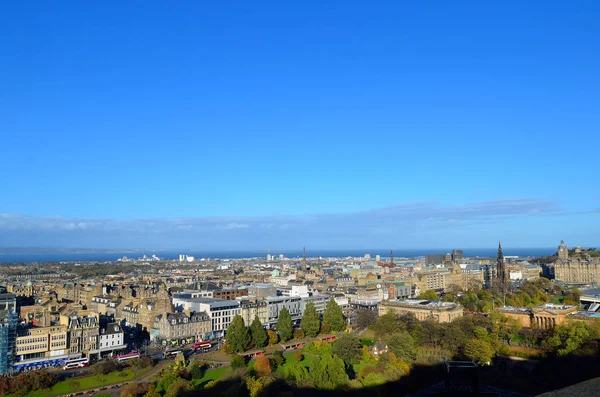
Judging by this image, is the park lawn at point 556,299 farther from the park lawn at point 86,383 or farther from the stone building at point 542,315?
the park lawn at point 86,383

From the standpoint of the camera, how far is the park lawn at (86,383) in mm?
46025

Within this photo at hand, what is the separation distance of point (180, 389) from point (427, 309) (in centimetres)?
4827

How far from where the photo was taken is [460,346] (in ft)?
186

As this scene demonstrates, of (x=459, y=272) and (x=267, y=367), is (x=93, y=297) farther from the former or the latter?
(x=459, y=272)

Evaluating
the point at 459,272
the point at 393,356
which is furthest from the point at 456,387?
the point at 459,272

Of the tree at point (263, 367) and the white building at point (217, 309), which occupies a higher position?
the white building at point (217, 309)

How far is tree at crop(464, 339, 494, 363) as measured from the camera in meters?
53.5

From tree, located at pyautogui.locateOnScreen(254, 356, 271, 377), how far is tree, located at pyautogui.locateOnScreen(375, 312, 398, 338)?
794 inches

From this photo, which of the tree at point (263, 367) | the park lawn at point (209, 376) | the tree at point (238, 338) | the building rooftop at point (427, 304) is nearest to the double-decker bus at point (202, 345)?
the tree at point (238, 338)

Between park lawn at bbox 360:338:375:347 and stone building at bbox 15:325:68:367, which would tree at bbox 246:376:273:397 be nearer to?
park lawn at bbox 360:338:375:347

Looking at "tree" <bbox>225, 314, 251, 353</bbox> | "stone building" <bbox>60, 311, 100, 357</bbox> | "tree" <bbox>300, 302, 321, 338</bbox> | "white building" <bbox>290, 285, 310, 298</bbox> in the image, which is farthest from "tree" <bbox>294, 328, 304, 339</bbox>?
"white building" <bbox>290, 285, 310, 298</bbox>

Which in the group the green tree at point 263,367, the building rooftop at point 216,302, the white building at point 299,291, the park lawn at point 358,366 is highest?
the building rooftop at point 216,302

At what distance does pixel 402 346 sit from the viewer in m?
54.2

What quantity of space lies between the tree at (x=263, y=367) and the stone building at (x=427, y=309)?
30.4m
